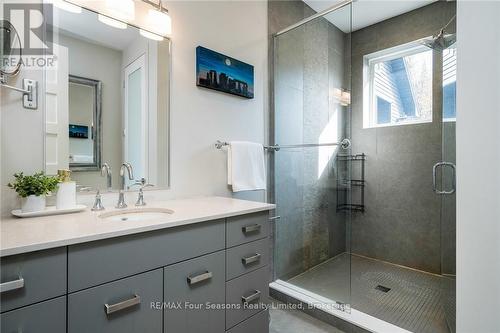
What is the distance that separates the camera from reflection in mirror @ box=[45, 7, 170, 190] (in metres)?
1.23

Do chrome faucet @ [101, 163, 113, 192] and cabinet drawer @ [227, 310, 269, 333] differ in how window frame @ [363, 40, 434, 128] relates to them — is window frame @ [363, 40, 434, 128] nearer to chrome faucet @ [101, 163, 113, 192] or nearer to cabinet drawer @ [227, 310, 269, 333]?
Result: cabinet drawer @ [227, 310, 269, 333]

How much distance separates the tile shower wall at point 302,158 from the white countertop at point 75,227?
107 cm

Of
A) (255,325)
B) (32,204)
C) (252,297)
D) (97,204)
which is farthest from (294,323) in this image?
(32,204)

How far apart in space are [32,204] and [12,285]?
517mm

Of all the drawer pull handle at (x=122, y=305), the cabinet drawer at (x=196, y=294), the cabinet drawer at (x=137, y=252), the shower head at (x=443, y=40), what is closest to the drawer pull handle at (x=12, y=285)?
the cabinet drawer at (x=137, y=252)

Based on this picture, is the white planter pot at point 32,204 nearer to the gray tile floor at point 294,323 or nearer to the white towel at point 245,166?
the white towel at point 245,166

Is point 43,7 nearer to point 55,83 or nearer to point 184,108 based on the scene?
point 55,83

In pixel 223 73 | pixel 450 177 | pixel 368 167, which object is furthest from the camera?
pixel 368 167

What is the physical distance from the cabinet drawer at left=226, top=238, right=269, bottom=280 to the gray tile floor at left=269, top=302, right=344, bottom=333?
0.67 m

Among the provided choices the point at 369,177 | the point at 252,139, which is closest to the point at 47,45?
the point at 252,139

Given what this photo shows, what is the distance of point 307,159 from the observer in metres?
2.26

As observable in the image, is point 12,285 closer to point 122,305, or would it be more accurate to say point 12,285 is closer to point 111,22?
point 122,305

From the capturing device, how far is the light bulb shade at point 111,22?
1363 mm

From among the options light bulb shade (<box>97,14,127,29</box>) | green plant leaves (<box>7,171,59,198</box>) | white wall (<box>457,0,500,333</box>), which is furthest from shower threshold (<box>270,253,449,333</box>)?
light bulb shade (<box>97,14,127,29</box>)
